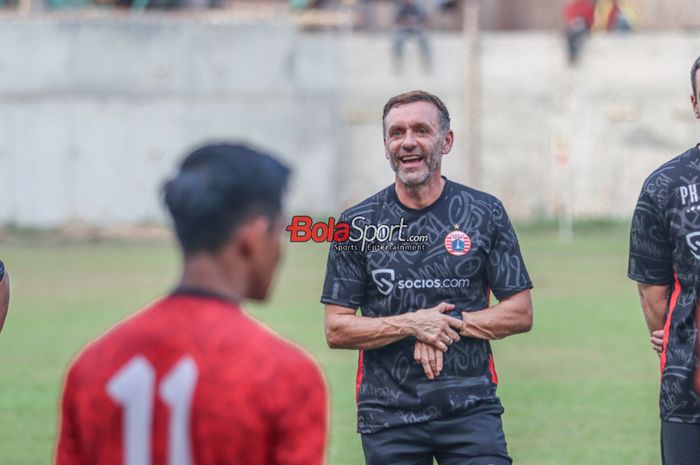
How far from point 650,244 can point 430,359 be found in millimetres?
993

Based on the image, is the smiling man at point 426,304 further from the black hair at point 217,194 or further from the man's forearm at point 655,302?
the black hair at point 217,194

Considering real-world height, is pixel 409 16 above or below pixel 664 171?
above

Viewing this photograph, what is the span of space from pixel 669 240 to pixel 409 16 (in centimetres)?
3372

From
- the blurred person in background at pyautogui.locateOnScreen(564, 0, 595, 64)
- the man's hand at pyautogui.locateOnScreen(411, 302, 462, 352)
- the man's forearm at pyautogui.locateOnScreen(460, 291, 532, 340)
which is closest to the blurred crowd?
the blurred person in background at pyautogui.locateOnScreen(564, 0, 595, 64)

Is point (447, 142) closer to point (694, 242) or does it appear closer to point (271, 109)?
point (694, 242)

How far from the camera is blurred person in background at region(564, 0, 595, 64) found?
3847 cm

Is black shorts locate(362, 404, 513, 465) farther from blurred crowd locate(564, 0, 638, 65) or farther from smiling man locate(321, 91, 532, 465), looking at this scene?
blurred crowd locate(564, 0, 638, 65)

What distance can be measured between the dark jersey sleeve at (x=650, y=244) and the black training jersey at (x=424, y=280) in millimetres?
484

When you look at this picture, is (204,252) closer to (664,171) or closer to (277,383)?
(277,383)

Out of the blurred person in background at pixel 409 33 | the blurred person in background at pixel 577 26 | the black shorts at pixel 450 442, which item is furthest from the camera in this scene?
the blurred person in background at pixel 409 33

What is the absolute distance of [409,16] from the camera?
39.0 metres

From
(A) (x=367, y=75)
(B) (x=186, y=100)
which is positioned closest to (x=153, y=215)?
(B) (x=186, y=100)

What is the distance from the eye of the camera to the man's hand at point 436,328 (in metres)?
5.95

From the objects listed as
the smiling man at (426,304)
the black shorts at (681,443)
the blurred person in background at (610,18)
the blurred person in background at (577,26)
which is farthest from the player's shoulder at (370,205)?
the blurred person in background at (610,18)
